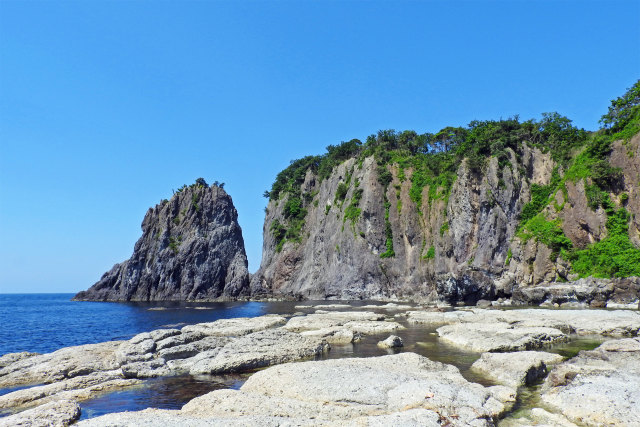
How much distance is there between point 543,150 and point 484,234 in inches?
737

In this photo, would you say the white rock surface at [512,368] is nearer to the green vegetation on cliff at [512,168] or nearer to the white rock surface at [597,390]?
the white rock surface at [597,390]

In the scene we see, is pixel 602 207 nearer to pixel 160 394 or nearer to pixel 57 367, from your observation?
pixel 160 394

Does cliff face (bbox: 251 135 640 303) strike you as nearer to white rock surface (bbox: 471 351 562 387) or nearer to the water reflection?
white rock surface (bbox: 471 351 562 387)

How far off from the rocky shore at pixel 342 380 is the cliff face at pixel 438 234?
94.8 feet

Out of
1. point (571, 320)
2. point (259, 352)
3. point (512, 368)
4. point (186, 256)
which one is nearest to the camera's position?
point (512, 368)

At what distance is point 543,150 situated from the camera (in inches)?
2704

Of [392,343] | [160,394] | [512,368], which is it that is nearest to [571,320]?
[392,343]

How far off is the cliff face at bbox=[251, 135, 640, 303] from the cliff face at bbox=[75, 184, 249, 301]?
8927mm

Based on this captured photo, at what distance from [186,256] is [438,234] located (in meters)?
59.0

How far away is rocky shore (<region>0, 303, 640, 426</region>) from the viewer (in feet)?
34.3

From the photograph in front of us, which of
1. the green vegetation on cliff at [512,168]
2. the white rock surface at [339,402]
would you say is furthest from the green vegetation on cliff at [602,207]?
the white rock surface at [339,402]

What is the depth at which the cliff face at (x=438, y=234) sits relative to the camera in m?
51.7

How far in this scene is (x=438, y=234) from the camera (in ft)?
239

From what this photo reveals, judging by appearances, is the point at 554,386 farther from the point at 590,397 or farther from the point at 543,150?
the point at 543,150
